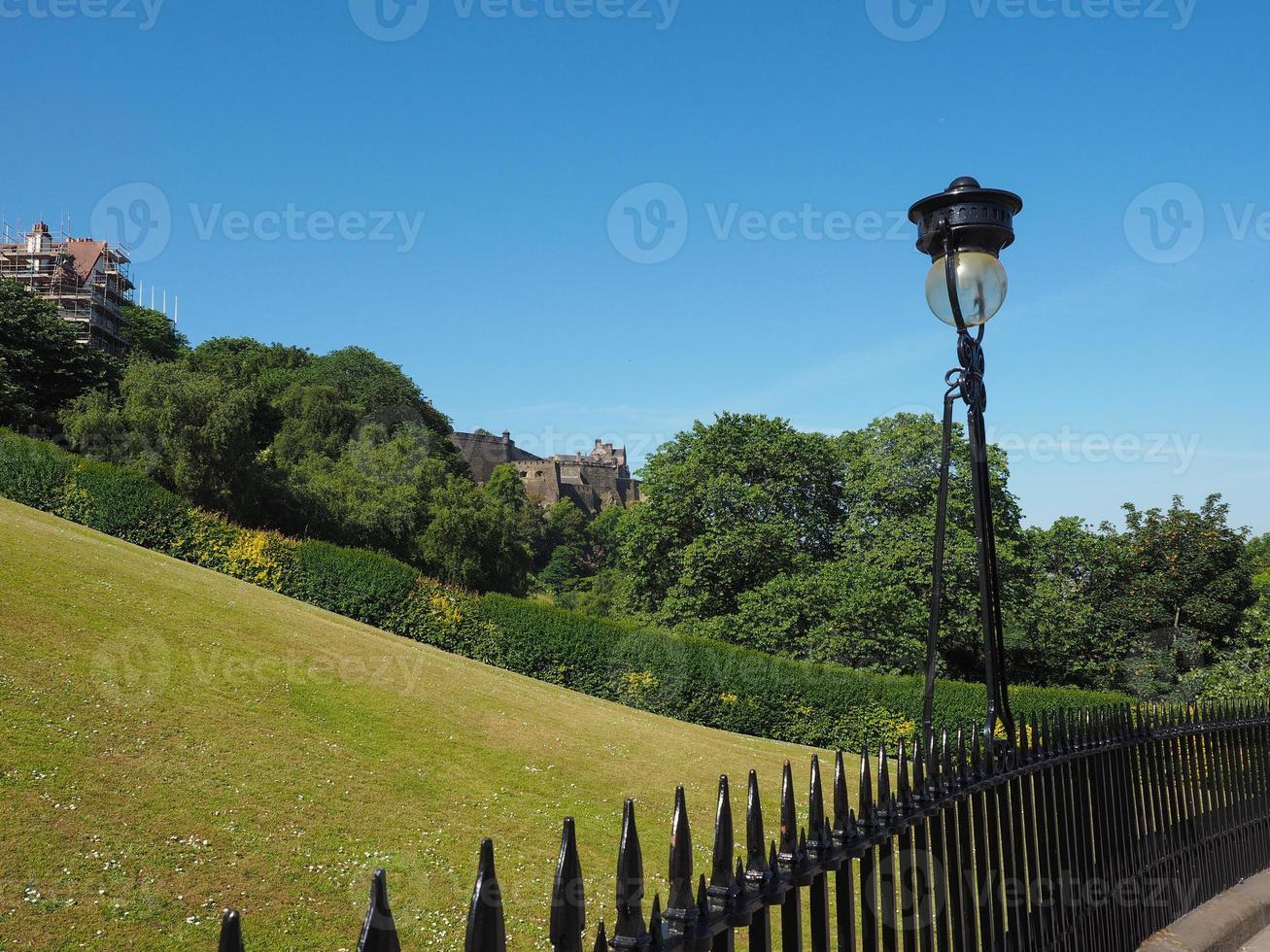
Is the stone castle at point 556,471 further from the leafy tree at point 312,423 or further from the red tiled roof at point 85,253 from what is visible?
the red tiled roof at point 85,253

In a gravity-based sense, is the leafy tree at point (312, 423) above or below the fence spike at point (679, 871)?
above

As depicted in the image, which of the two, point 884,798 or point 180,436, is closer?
point 884,798

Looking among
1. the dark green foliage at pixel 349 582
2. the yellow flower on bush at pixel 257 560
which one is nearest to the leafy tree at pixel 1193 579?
the dark green foliage at pixel 349 582

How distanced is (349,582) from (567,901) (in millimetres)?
25725

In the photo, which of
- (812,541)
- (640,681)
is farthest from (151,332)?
(640,681)

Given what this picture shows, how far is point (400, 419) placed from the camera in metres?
72.4

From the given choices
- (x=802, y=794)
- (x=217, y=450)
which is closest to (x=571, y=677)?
(x=802, y=794)

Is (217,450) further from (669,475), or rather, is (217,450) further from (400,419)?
(400,419)

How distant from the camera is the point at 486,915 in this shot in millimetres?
1791

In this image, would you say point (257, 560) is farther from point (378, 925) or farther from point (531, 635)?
point (378, 925)

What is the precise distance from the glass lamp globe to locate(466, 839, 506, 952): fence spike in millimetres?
3398

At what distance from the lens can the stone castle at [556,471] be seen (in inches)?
4424

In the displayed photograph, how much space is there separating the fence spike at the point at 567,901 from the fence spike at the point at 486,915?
0.14 m

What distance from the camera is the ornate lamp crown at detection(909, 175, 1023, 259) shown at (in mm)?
4188
